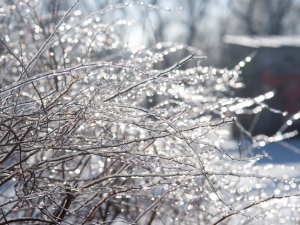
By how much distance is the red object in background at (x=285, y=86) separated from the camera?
1423cm

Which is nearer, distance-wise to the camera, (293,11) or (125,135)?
(125,135)

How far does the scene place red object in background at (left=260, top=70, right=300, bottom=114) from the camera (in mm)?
14234

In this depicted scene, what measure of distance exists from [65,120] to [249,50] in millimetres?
14124

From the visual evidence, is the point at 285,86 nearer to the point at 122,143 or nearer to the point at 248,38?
the point at 248,38

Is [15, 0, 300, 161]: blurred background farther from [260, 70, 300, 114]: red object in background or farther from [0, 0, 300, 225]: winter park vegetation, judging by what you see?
[0, 0, 300, 225]: winter park vegetation

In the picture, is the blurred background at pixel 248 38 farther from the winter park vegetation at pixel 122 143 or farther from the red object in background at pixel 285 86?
the winter park vegetation at pixel 122 143

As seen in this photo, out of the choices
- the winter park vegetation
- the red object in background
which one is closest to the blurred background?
the red object in background

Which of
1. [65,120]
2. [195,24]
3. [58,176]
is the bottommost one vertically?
[65,120]

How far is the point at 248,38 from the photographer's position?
16000 millimetres

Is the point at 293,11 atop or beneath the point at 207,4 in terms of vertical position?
atop

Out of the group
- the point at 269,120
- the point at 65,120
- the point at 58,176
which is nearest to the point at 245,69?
the point at 269,120

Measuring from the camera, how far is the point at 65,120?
1.67 metres

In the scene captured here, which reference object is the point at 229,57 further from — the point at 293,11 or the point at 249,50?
the point at 293,11

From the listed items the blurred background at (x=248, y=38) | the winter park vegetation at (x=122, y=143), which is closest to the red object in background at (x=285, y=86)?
the blurred background at (x=248, y=38)
